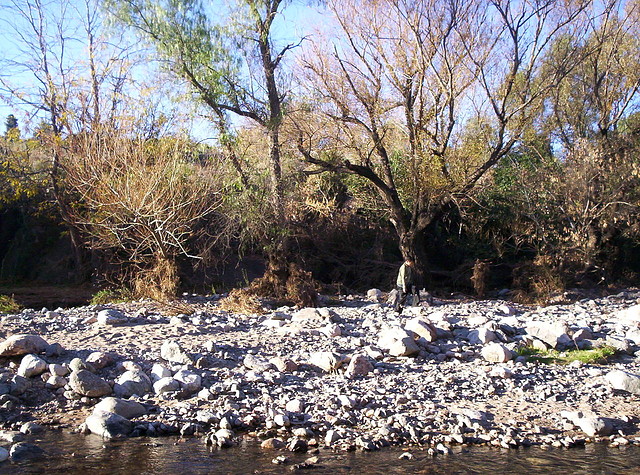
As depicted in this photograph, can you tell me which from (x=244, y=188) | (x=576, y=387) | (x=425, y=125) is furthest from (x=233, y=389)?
(x=425, y=125)

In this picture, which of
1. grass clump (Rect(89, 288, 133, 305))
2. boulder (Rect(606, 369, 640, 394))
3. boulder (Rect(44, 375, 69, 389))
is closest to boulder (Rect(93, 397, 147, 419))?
boulder (Rect(44, 375, 69, 389))

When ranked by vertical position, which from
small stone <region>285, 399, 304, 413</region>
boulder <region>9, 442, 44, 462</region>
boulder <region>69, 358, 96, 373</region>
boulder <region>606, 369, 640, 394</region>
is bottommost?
boulder <region>9, 442, 44, 462</region>

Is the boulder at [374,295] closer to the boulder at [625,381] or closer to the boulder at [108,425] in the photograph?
the boulder at [625,381]

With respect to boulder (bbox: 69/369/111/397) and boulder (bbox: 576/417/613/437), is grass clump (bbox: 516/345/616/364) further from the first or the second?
boulder (bbox: 69/369/111/397)

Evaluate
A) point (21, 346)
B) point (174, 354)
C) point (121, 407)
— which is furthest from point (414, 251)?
point (121, 407)

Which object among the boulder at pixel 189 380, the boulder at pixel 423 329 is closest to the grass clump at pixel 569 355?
the boulder at pixel 423 329

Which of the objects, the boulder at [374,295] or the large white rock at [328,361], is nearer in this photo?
the large white rock at [328,361]

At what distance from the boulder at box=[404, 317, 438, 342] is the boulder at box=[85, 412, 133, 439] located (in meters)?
5.00

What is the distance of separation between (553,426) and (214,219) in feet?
41.1

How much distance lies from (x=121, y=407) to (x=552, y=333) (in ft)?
22.6

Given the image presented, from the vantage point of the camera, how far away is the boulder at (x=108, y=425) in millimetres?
6820

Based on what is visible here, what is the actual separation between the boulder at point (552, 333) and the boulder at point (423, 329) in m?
1.71

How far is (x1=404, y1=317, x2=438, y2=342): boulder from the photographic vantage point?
33.5ft

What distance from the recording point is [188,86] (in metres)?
16.9
